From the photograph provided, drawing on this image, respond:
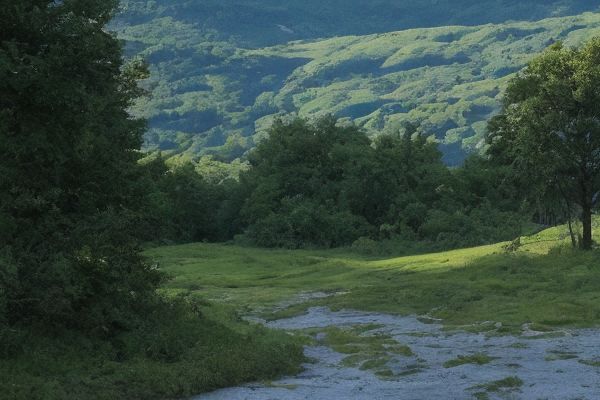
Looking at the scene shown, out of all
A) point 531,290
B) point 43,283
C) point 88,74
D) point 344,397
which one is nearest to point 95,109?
point 88,74

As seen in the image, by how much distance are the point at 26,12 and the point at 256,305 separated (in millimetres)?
23310

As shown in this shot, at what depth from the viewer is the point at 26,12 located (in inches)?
991

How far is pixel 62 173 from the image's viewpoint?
87.9ft

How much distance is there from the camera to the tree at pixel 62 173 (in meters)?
24.2

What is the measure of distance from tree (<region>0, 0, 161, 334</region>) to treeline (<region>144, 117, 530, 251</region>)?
187 ft

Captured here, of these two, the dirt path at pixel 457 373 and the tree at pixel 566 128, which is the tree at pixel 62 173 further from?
the tree at pixel 566 128

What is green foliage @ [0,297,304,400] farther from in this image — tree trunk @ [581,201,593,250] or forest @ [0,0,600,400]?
tree trunk @ [581,201,593,250]

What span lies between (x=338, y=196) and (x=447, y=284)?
5893 centimetres

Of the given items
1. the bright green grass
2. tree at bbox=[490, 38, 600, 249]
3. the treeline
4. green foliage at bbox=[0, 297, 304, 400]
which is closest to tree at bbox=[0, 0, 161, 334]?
green foliage at bbox=[0, 297, 304, 400]

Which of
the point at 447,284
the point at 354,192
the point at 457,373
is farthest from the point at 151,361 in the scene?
the point at 354,192

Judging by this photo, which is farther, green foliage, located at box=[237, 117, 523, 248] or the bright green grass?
green foliage, located at box=[237, 117, 523, 248]

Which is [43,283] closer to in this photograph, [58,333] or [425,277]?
[58,333]

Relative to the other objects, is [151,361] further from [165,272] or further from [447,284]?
[447,284]

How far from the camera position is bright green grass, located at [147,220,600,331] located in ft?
121
